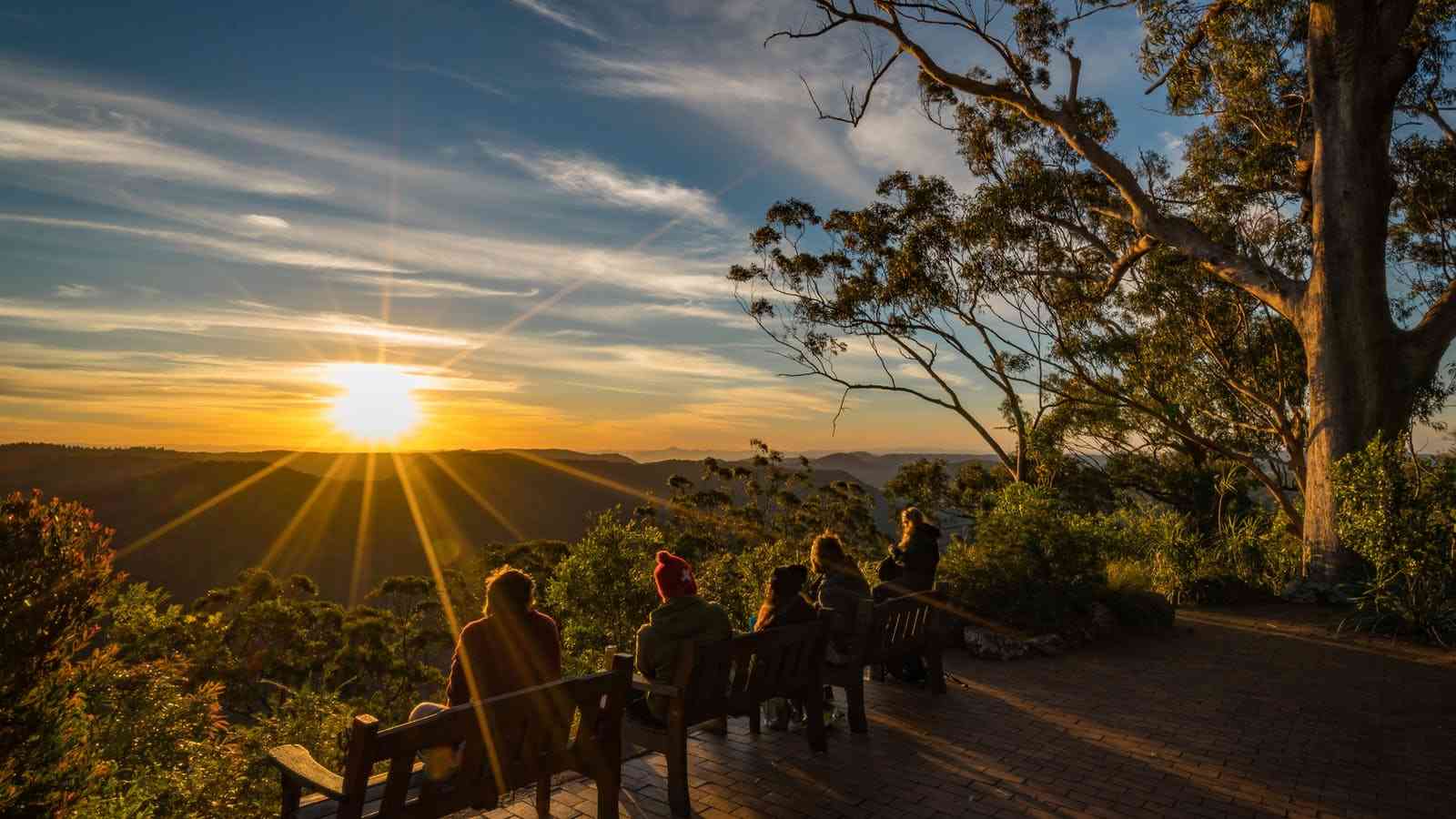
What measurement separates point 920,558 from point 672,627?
340 centimetres

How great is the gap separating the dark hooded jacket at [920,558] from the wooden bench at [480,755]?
4.02 m

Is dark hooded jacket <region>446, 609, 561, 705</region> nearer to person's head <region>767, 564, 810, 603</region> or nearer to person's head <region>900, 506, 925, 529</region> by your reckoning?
person's head <region>767, 564, 810, 603</region>

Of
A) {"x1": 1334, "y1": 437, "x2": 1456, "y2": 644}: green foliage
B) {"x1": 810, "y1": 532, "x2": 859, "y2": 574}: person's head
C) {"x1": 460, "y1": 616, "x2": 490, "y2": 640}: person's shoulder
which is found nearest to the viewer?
{"x1": 460, "y1": 616, "x2": 490, "y2": 640}: person's shoulder

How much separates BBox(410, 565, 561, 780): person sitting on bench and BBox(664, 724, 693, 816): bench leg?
78cm

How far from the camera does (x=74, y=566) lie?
3.15m

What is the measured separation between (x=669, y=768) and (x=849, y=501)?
983 inches

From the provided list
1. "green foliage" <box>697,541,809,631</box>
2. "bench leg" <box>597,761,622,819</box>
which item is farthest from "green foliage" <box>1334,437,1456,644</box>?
"bench leg" <box>597,761,622,819</box>

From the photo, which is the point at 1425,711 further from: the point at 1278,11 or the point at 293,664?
the point at 293,664

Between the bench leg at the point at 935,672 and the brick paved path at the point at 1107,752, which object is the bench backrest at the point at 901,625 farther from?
the brick paved path at the point at 1107,752

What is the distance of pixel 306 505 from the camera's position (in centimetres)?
8544

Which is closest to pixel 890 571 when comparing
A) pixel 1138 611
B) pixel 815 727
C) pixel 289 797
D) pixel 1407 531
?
pixel 815 727

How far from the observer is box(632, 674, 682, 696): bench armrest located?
4.30m

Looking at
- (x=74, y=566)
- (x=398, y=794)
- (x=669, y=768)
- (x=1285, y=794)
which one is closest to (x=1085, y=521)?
(x=1285, y=794)

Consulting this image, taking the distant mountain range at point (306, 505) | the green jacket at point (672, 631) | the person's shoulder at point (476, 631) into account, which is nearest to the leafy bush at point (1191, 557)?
the green jacket at point (672, 631)
